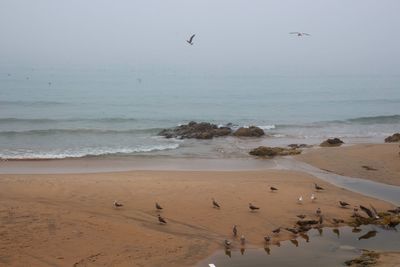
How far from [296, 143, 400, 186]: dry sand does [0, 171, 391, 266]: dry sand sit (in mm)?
2911

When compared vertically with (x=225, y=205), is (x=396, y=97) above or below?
above

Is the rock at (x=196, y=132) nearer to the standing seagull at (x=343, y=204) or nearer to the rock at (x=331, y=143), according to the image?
the rock at (x=331, y=143)

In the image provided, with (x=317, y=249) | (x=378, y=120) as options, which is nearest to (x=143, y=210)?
(x=317, y=249)

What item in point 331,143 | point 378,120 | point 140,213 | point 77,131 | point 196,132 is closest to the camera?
point 140,213

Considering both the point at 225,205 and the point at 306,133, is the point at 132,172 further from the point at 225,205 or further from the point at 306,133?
the point at 306,133

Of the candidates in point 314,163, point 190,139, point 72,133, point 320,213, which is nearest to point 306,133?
point 190,139

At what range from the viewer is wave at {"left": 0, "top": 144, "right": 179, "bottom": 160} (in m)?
27.5

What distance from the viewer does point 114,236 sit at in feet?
44.1

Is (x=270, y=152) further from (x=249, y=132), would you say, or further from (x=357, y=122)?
(x=357, y=122)

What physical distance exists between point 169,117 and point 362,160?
2713 centimetres

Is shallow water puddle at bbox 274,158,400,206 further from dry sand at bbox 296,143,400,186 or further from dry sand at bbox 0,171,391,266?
dry sand at bbox 0,171,391,266

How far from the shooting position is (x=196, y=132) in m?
36.9

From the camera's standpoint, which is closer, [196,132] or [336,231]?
[336,231]

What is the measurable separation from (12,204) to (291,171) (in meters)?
13.8
